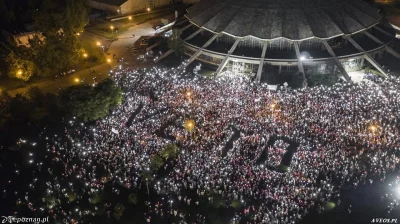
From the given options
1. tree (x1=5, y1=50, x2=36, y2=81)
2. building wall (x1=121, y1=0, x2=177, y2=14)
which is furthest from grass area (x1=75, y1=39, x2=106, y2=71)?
building wall (x1=121, y1=0, x2=177, y2=14)

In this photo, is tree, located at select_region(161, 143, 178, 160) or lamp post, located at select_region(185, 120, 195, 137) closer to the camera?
tree, located at select_region(161, 143, 178, 160)

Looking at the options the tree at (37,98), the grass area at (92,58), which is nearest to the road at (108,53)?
the grass area at (92,58)

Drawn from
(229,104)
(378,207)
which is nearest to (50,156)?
(229,104)

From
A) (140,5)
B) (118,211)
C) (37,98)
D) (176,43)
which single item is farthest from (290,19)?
(140,5)

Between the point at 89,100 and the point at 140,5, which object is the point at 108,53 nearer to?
the point at 89,100

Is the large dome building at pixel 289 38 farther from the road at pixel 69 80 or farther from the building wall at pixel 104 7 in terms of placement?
the building wall at pixel 104 7

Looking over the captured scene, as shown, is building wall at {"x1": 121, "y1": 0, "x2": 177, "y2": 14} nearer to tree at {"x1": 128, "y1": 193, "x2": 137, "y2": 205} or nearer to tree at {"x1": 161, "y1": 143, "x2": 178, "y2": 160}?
tree at {"x1": 161, "y1": 143, "x2": 178, "y2": 160}
